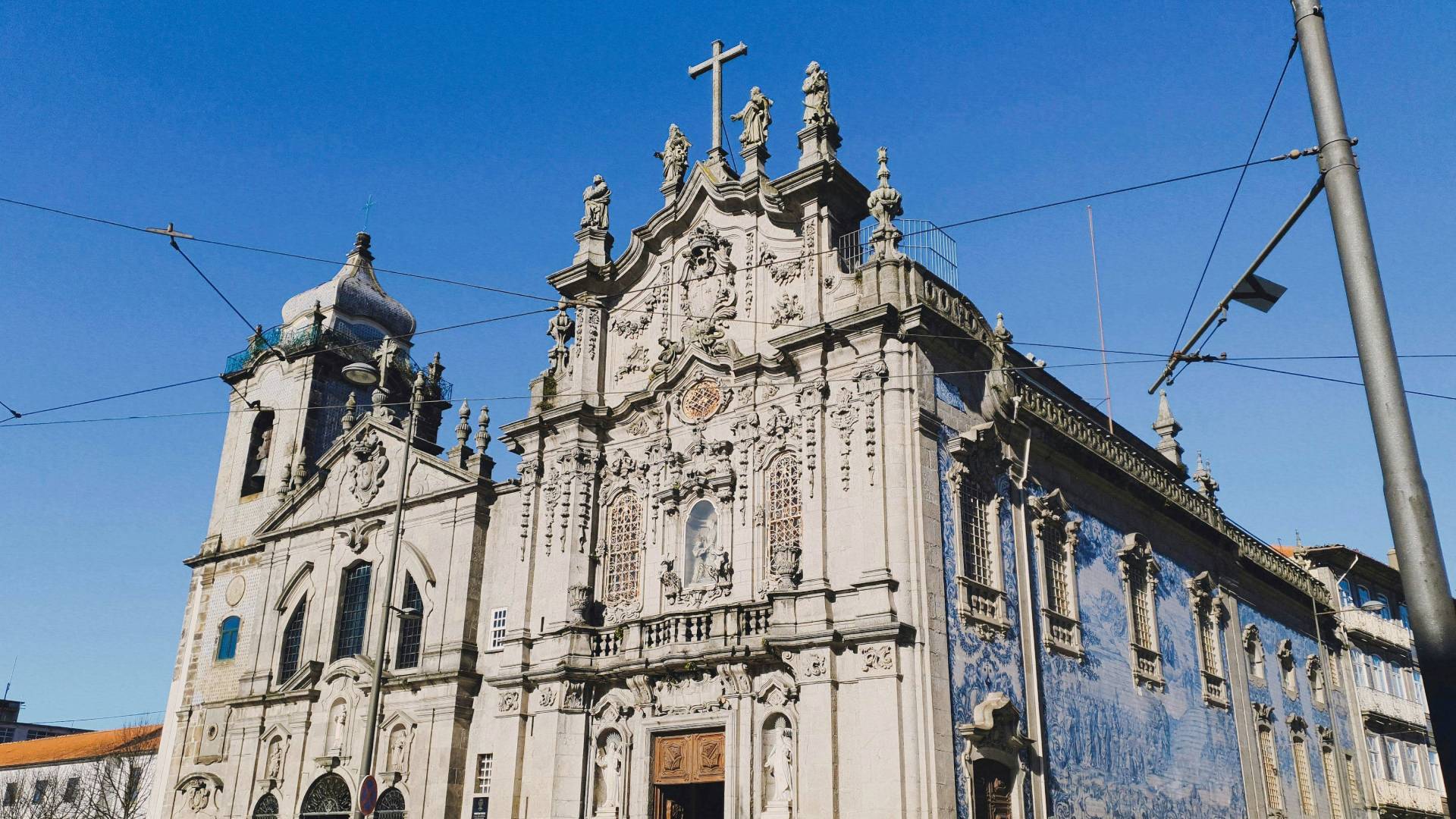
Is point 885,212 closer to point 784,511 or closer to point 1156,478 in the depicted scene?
point 784,511

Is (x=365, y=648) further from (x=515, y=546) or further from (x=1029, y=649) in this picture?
(x=1029, y=649)

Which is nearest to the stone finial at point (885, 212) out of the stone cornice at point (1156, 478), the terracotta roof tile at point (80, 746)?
the stone cornice at point (1156, 478)

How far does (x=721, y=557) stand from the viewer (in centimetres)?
2266

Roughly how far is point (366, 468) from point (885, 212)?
16434 millimetres

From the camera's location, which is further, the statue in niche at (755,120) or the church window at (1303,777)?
the church window at (1303,777)

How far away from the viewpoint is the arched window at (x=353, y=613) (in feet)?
95.9

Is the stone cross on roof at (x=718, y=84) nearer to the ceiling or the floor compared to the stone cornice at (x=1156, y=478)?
nearer to the ceiling

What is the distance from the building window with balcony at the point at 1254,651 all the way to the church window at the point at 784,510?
675 inches

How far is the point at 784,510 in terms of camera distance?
22.2 meters

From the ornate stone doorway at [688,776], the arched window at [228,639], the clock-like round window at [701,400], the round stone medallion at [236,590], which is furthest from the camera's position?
the round stone medallion at [236,590]

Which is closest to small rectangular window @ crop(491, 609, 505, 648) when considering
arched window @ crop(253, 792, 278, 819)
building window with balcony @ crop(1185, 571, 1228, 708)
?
arched window @ crop(253, 792, 278, 819)

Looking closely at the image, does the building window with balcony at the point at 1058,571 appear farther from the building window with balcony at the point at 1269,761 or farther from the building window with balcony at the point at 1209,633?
the building window with balcony at the point at 1269,761

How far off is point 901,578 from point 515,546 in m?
10.8

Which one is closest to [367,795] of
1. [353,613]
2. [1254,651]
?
[353,613]
